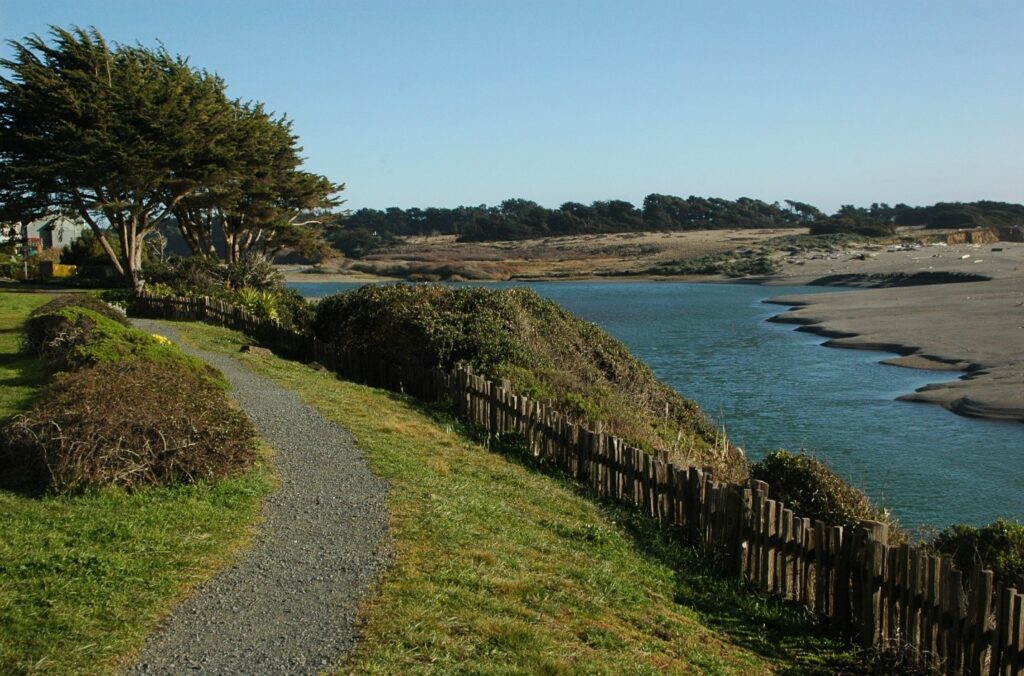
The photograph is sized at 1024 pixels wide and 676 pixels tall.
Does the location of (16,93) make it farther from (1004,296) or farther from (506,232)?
(506,232)

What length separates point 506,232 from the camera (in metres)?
167

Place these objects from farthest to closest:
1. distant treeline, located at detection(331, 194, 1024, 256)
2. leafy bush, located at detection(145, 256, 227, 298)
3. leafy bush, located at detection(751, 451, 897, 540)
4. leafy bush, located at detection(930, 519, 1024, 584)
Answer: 1. distant treeline, located at detection(331, 194, 1024, 256)
2. leafy bush, located at detection(145, 256, 227, 298)
3. leafy bush, located at detection(751, 451, 897, 540)
4. leafy bush, located at detection(930, 519, 1024, 584)

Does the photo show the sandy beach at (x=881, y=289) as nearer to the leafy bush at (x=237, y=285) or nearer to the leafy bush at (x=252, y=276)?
the leafy bush at (x=237, y=285)

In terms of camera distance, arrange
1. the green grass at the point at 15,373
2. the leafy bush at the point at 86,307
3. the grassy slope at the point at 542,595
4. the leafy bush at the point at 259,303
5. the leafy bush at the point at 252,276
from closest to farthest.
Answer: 1. the grassy slope at the point at 542,595
2. the green grass at the point at 15,373
3. the leafy bush at the point at 86,307
4. the leafy bush at the point at 259,303
5. the leafy bush at the point at 252,276

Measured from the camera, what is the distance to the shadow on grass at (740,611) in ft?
30.7

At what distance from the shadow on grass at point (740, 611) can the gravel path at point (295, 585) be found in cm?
303

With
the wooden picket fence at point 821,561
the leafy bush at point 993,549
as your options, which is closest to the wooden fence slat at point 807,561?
the wooden picket fence at point 821,561

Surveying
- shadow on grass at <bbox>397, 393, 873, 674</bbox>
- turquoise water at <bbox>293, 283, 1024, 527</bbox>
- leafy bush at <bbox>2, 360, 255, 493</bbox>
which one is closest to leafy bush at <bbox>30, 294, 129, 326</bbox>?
leafy bush at <bbox>2, 360, 255, 493</bbox>

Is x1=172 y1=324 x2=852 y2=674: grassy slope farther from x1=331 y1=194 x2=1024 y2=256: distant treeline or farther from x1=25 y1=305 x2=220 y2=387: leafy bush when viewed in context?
x1=331 y1=194 x2=1024 y2=256: distant treeline

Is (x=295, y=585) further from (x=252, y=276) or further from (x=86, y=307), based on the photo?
(x=252, y=276)

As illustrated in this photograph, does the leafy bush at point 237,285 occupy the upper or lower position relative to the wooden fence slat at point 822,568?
upper

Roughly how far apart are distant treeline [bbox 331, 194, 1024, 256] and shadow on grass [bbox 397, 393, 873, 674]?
450 ft

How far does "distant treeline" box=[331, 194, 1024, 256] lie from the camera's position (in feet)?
496

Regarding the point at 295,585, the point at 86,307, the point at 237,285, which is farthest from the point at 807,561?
the point at 237,285
